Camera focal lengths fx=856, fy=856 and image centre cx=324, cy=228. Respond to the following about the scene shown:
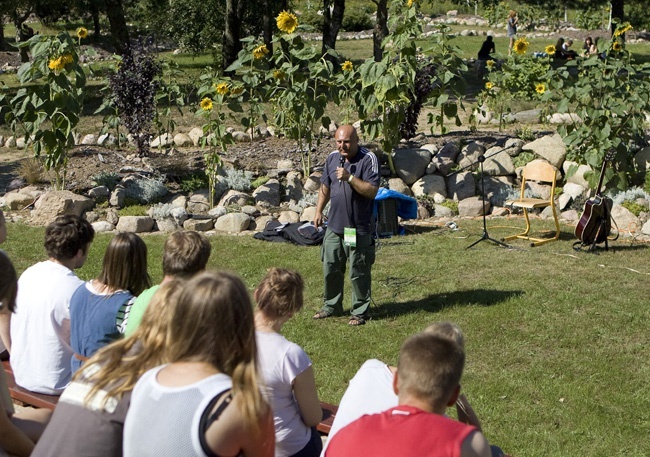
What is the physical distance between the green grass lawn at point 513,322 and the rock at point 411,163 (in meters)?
1.31

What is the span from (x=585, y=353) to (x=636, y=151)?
18.1ft

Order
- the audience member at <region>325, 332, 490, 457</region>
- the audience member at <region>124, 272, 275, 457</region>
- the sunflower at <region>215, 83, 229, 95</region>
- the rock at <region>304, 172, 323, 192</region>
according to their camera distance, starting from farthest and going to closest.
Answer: the rock at <region>304, 172, 323, 192</region>, the sunflower at <region>215, 83, 229, 95</region>, the audience member at <region>325, 332, 490, 457</region>, the audience member at <region>124, 272, 275, 457</region>

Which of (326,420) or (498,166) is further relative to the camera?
(498,166)

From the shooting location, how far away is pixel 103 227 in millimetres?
9594

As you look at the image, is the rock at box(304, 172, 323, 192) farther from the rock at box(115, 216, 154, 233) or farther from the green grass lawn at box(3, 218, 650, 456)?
the rock at box(115, 216, 154, 233)

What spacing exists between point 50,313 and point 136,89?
737 cm

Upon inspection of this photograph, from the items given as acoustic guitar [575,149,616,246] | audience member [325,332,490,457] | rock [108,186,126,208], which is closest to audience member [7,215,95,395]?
audience member [325,332,490,457]

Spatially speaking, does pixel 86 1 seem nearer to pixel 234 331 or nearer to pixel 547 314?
pixel 547 314

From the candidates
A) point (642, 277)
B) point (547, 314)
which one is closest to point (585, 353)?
point (547, 314)

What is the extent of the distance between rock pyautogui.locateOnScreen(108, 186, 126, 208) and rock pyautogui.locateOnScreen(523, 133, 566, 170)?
208 inches

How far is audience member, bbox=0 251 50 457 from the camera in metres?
3.16

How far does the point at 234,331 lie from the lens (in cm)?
241

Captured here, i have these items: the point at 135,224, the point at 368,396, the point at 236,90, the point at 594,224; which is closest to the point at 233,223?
the point at 135,224

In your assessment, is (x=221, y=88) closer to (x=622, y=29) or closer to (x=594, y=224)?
(x=594, y=224)
